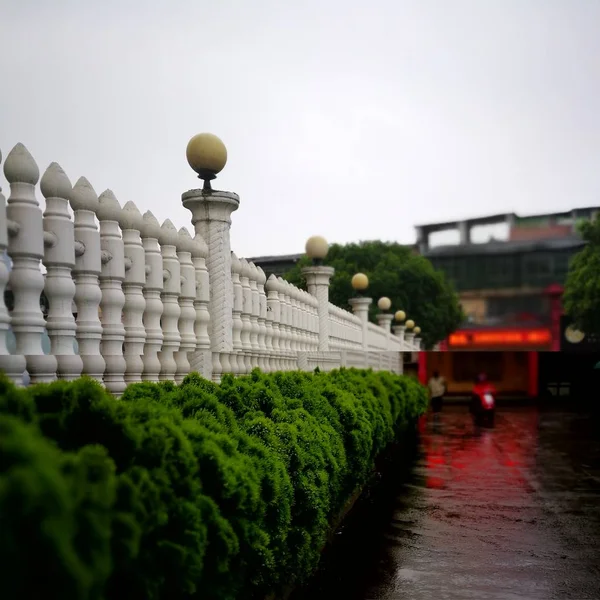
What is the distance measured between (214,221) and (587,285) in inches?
1148

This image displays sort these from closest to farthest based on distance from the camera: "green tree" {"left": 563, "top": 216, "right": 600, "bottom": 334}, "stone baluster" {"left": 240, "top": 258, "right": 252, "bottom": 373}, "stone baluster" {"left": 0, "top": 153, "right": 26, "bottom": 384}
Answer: "stone baluster" {"left": 0, "top": 153, "right": 26, "bottom": 384}
"stone baluster" {"left": 240, "top": 258, "right": 252, "bottom": 373}
"green tree" {"left": 563, "top": 216, "right": 600, "bottom": 334}

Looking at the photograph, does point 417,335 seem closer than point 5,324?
No

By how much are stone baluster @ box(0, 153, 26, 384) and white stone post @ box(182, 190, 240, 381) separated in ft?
7.71

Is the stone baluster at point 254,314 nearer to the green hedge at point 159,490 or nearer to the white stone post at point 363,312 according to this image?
the green hedge at point 159,490

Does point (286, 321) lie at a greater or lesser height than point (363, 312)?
lesser

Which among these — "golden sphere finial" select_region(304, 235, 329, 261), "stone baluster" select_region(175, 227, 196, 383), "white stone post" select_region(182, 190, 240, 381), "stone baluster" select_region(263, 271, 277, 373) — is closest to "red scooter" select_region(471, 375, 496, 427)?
"golden sphere finial" select_region(304, 235, 329, 261)

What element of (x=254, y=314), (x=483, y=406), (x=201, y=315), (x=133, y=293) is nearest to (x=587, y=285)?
(x=483, y=406)

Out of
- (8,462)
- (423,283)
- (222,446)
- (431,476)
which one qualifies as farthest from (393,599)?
(423,283)

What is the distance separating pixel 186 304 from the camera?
5.16 metres

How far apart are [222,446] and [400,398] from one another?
7098mm

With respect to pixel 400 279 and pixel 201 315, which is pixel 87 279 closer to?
pixel 201 315

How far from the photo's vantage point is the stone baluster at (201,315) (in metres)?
5.34

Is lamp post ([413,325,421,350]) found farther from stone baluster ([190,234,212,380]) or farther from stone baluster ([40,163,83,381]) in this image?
stone baluster ([40,163,83,381])

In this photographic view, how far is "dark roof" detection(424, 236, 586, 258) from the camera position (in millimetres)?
50000
